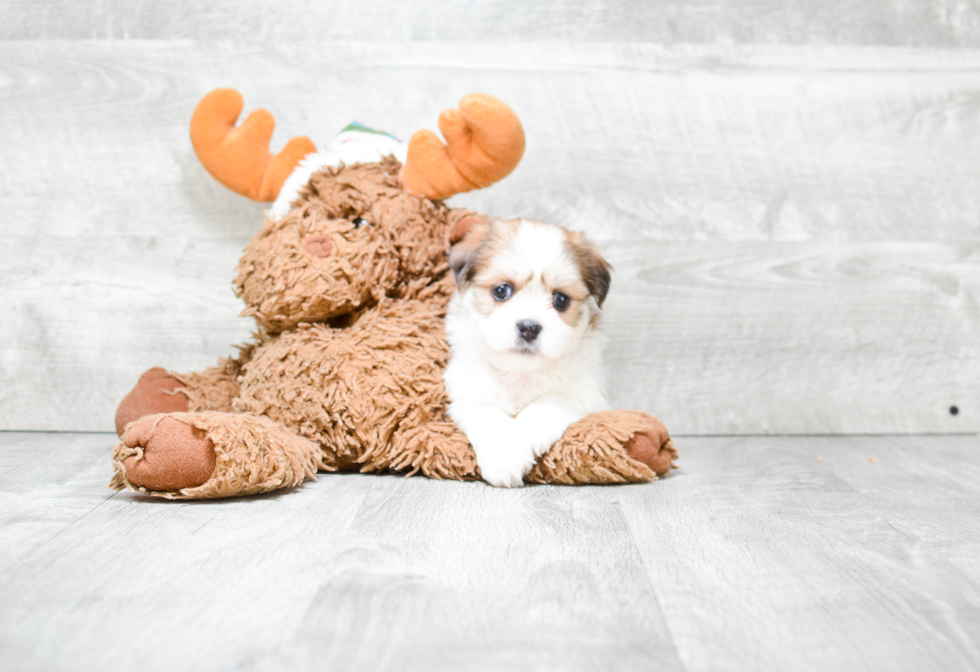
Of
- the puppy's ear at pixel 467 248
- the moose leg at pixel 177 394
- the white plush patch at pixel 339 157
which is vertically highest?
the white plush patch at pixel 339 157

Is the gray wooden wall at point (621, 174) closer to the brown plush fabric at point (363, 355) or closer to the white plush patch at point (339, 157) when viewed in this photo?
the white plush patch at point (339, 157)

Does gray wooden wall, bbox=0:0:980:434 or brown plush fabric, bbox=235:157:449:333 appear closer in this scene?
brown plush fabric, bbox=235:157:449:333

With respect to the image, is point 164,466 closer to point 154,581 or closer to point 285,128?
point 154,581

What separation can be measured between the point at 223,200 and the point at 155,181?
0.20 metres

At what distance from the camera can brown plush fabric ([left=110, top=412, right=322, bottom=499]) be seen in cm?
129

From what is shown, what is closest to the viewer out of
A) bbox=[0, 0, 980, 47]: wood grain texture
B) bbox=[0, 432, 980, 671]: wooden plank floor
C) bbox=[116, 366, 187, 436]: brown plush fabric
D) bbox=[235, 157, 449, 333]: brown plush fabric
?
bbox=[0, 432, 980, 671]: wooden plank floor

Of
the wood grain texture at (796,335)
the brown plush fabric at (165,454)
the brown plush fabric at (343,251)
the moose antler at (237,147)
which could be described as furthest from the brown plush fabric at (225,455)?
the wood grain texture at (796,335)

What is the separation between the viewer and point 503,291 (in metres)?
1.54

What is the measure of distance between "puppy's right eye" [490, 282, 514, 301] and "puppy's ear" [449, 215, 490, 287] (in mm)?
72

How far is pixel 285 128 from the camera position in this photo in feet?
6.70

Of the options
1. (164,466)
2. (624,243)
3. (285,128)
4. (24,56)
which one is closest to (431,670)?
(164,466)

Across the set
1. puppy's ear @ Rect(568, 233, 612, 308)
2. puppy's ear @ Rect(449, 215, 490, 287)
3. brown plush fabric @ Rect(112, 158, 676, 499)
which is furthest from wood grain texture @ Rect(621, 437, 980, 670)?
puppy's ear @ Rect(449, 215, 490, 287)

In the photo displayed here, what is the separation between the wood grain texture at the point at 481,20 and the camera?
2.03m

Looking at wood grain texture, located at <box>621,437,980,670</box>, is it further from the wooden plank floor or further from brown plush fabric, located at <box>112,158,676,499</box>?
brown plush fabric, located at <box>112,158,676,499</box>
